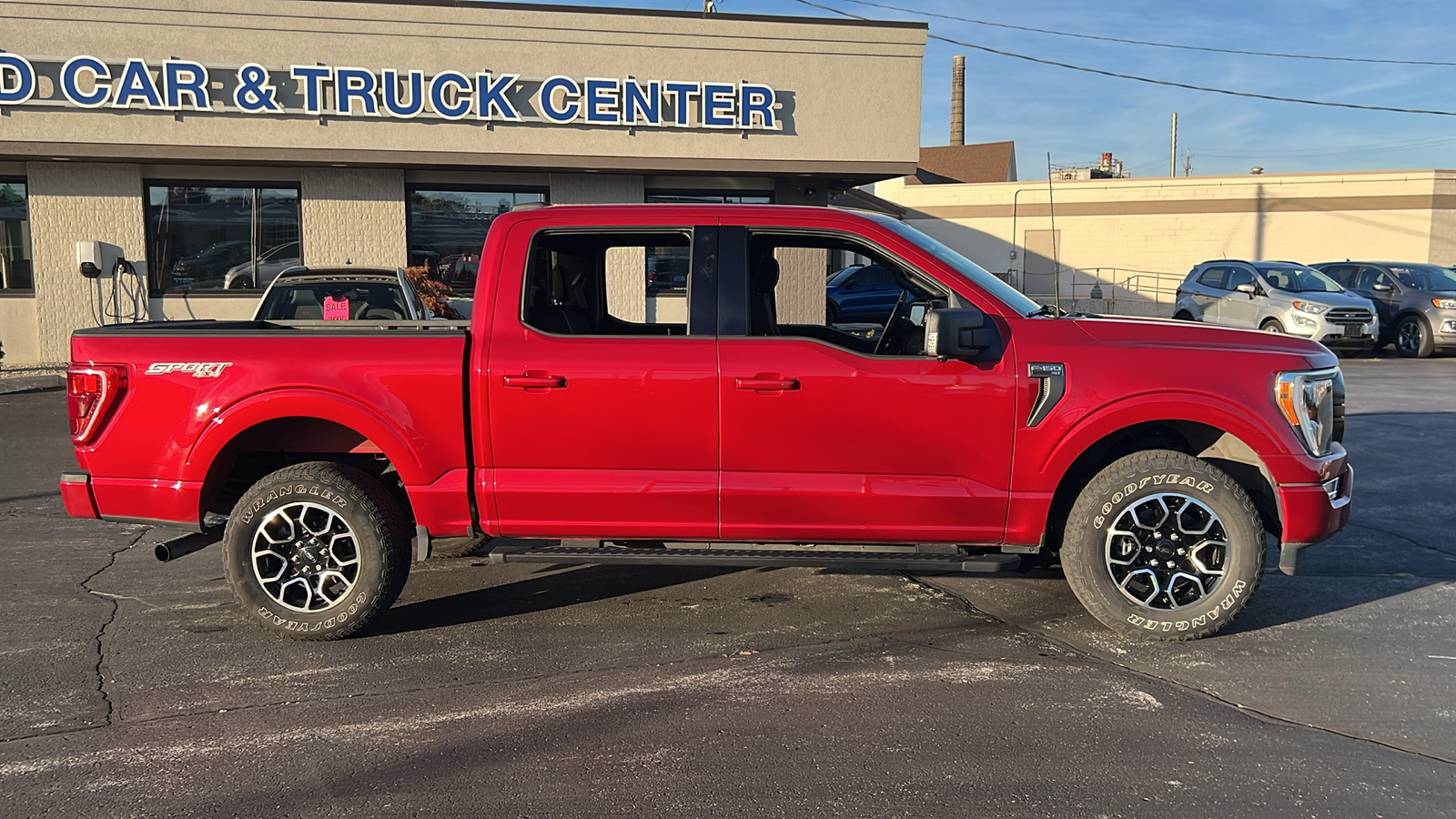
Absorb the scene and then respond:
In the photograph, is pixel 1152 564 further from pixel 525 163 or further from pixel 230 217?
pixel 230 217

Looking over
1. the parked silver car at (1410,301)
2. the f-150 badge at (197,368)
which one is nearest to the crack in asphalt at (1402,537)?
the f-150 badge at (197,368)

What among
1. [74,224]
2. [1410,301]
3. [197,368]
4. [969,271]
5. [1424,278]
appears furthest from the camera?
[1424,278]

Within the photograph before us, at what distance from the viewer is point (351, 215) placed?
15.9 meters

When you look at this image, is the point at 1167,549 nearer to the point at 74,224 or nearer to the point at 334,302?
the point at 334,302

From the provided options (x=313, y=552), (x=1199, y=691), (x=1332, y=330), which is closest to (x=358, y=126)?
(x=313, y=552)

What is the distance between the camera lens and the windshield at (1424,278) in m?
20.1

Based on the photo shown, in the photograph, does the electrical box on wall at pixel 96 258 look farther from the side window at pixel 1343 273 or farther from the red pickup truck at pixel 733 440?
the side window at pixel 1343 273

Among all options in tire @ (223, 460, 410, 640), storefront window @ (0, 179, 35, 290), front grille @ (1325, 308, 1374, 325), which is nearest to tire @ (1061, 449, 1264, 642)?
tire @ (223, 460, 410, 640)

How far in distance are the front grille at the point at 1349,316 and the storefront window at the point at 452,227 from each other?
13877 millimetres

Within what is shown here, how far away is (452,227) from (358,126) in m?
2.02

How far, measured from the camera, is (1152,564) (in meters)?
4.89

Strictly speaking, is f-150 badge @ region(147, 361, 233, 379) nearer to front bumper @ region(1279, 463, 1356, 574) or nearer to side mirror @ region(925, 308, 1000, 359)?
side mirror @ region(925, 308, 1000, 359)

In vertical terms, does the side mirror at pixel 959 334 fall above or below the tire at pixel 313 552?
above

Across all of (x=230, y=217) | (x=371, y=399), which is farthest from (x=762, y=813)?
(x=230, y=217)
